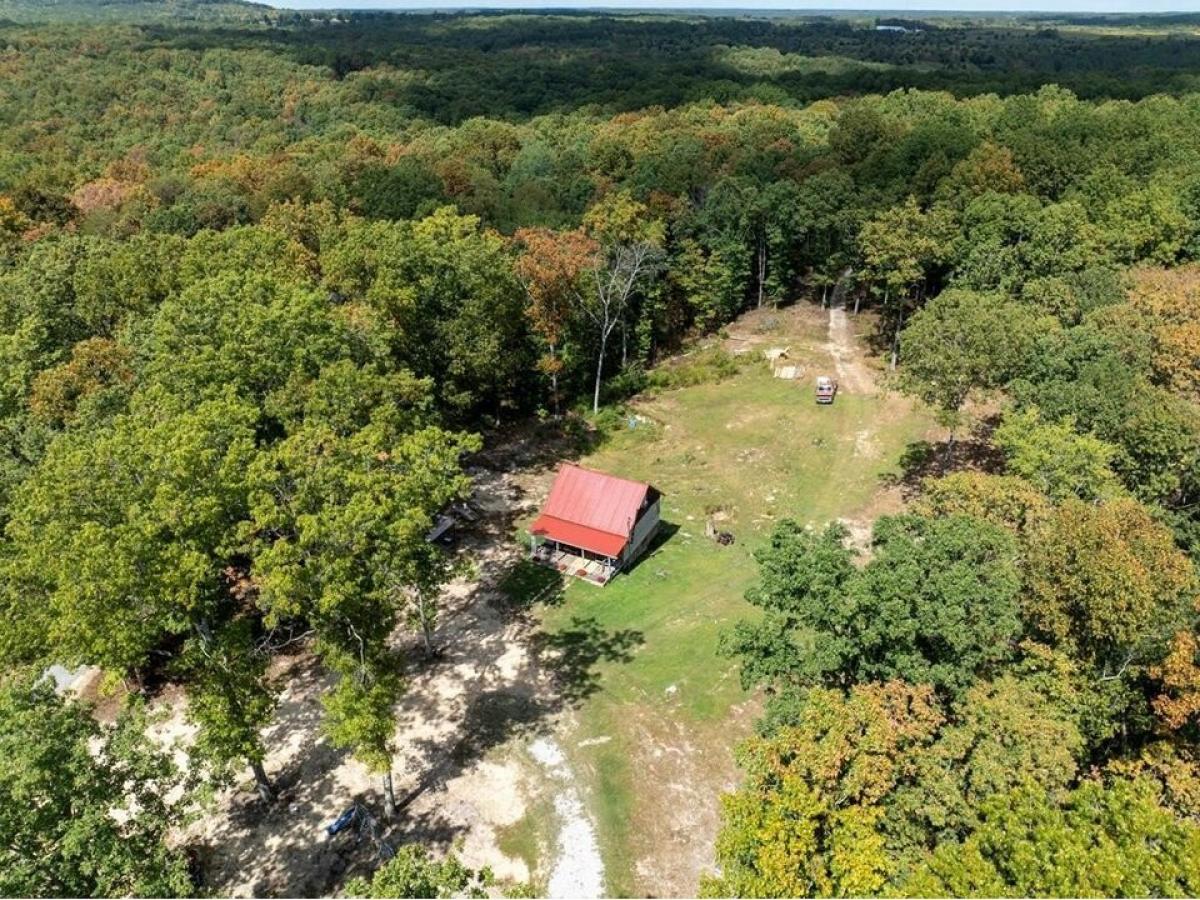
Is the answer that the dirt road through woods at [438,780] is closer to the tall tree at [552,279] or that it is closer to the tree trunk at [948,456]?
the tall tree at [552,279]

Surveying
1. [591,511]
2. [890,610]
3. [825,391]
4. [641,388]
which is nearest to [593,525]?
[591,511]

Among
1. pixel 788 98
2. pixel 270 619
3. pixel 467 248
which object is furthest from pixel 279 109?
pixel 270 619

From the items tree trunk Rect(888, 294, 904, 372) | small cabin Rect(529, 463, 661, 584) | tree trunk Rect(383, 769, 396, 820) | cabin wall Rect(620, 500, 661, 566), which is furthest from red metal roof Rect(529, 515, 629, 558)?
tree trunk Rect(888, 294, 904, 372)

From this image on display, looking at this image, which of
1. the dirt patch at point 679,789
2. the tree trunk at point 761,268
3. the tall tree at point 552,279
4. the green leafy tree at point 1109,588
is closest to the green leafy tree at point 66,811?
the dirt patch at point 679,789

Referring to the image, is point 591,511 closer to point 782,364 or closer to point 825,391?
point 825,391

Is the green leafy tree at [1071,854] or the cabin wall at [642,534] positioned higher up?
the green leafy tree at [1071,854]

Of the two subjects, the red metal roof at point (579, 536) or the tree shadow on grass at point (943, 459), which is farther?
the tree shadow on grass at point (943, 459)

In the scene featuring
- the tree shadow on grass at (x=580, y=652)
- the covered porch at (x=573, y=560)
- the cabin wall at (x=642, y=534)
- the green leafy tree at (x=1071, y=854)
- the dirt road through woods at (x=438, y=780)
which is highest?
the green leafy tree at (x=1071, y=854)

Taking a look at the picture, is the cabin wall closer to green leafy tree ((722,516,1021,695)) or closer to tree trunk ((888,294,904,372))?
green leafy tree ((722,516,1021,695))
